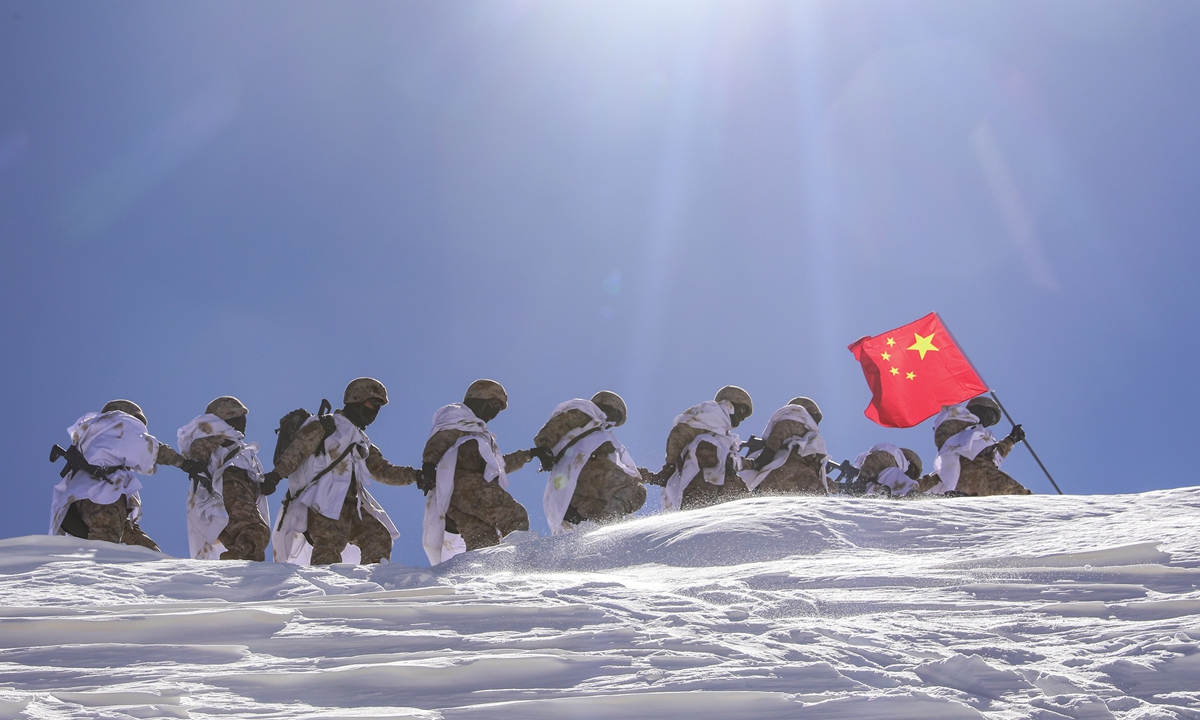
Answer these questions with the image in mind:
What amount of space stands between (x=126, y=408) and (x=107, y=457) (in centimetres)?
102

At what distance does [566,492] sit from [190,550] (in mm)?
3311

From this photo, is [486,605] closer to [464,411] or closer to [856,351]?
[464,411]

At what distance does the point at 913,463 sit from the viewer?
11680mm

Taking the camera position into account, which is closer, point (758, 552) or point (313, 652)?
point (313, 652)

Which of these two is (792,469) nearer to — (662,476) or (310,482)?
(662,476)

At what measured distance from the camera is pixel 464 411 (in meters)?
7.68

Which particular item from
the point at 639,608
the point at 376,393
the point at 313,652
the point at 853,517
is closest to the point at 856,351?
the point at 376,393

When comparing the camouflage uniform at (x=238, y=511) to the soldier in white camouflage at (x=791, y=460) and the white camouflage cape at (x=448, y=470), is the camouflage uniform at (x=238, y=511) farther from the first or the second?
the soldier in white camouflage at (x=791, y=460)

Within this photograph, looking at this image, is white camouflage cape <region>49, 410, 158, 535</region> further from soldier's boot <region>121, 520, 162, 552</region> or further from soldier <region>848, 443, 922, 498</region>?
soldier <region>848, 443, 922, 498</region>

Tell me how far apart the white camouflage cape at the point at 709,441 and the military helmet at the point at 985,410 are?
359 centimetres

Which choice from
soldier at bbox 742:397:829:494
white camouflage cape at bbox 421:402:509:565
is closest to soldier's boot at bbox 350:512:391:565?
white camouflage cape at bbox 421:402:509:565

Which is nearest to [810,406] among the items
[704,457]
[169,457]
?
[704,457]

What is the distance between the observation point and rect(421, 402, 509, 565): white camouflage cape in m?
7.48

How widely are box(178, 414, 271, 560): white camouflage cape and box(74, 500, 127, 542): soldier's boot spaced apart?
645 mm
